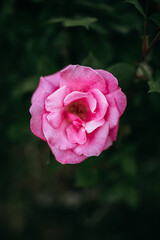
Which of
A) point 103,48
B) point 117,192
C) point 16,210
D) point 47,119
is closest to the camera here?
point 47,119

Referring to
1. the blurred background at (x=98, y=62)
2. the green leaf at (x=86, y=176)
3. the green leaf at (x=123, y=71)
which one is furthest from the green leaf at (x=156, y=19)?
the green leaf at (x=86, y=176)

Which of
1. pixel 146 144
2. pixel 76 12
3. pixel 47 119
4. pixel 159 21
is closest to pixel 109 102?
pixel 47 119

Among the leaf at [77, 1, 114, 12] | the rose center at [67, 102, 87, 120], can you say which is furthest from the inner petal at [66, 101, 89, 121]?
the leaf at [77, 1, 114, 12]

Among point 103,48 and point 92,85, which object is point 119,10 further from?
point 92,85

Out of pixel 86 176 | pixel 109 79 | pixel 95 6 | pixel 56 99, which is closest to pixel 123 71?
pixel 109 79

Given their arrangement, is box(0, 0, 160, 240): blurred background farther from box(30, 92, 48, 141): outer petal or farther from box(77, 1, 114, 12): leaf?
box(30, 92, 48, 141): outer petal

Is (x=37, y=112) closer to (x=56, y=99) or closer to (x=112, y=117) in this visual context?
(x=56, y=99)
